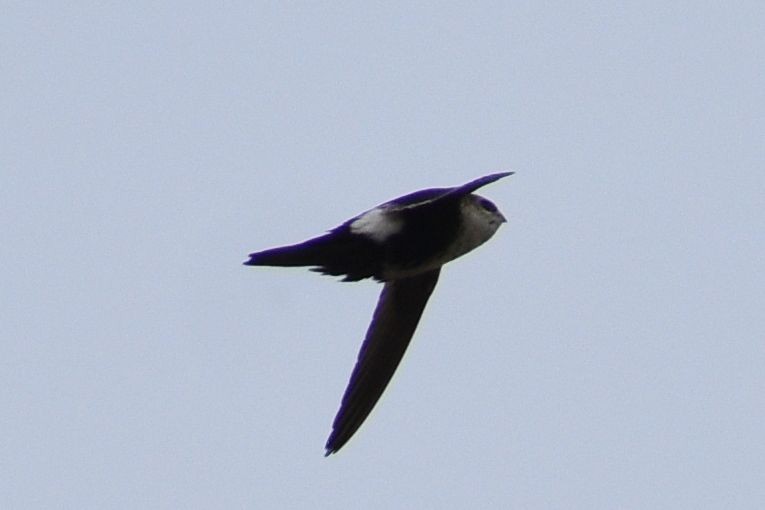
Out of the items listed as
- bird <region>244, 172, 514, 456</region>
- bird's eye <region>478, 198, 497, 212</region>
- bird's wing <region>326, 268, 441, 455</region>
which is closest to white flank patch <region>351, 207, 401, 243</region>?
bird <region>244, 172, 514, 456</region>

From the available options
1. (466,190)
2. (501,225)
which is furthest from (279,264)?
(501,225)

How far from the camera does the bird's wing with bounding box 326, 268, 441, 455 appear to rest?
29.0 ft

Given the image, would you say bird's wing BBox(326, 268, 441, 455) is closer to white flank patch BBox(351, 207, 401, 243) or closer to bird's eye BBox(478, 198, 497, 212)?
bird's eye BBox(478, 198, 497, 212)

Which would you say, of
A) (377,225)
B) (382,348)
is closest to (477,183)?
(377,225)

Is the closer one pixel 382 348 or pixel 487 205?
pixel 487 205

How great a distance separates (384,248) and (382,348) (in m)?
1.42

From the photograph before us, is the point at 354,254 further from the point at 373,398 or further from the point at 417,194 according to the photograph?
the point at 373,398

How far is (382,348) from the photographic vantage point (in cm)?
913

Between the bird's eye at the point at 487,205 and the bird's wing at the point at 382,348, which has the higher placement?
the bird's eye at the point at 487,205

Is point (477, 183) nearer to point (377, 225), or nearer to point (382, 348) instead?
point (377, 225)

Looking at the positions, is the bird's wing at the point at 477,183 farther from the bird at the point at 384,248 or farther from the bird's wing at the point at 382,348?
the bird's wing at the point at 382,348

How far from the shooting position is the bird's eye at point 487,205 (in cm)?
845

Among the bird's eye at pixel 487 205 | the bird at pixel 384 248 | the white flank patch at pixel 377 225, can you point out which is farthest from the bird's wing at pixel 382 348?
the white flank patch at pixel 377 225

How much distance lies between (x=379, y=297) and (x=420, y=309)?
219 millimetres
